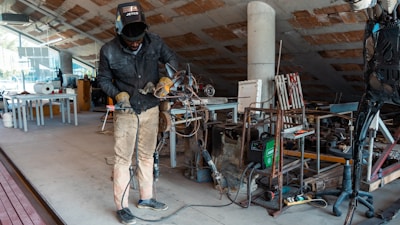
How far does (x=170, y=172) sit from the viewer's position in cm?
376

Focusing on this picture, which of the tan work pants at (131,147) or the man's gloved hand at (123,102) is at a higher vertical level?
the man's gloved hand at (123,102)

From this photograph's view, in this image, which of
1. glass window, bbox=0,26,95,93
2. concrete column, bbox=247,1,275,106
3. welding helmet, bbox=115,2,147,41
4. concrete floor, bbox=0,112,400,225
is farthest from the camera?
glass window, bbox=0,26,95,93

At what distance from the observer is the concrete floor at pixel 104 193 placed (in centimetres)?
257

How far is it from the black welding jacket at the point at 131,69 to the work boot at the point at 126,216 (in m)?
0.81

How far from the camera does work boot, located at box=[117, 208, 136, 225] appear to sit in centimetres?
249

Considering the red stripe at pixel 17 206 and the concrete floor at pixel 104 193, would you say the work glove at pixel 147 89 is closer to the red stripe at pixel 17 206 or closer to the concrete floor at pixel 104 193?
the concrete floor at pixel 104 193

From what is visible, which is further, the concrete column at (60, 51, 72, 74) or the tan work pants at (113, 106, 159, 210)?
the concrete column at (60, 51, 72, 74)

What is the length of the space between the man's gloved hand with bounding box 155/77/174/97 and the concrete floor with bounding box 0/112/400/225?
3.31 feet

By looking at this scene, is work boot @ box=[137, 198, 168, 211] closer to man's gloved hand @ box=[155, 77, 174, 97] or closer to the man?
the man

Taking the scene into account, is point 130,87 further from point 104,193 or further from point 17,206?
point 17,206

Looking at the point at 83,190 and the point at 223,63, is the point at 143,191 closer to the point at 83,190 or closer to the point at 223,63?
the point at 83,190

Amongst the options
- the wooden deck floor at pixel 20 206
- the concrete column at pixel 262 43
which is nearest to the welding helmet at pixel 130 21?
the wooden deck floor at pixel 20 206

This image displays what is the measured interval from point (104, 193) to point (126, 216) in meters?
0.71

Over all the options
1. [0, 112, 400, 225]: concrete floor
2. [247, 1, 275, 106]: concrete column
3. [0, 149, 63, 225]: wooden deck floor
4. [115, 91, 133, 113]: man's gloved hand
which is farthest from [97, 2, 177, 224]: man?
[247, 1, 275, 106]: concrete column
